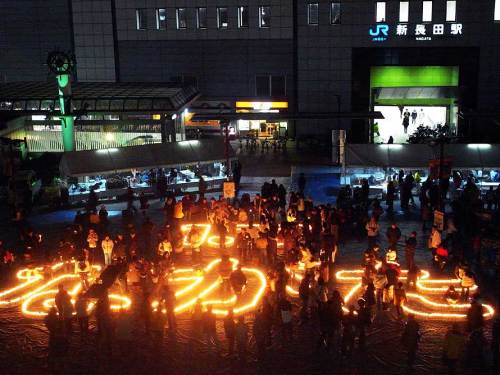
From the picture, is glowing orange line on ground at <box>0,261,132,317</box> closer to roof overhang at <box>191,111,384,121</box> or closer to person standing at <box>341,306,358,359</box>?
person standing at <box>341,306,358,359</box>

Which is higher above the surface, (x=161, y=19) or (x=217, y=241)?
(x=161, y=19)

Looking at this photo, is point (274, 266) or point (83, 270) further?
point (83, 270)

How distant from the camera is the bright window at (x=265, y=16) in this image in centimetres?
4712

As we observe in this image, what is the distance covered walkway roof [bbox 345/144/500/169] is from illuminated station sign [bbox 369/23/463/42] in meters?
14.5

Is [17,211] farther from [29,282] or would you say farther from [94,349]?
[94,349]

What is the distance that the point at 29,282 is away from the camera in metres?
21.7

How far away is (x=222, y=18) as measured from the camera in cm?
4797

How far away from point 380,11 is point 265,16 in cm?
809

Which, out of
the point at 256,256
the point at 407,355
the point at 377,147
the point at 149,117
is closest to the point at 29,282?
the point at 256,256

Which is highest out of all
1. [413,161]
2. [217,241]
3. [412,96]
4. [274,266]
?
[412,96]

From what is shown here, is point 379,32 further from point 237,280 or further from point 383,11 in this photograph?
point 237,280

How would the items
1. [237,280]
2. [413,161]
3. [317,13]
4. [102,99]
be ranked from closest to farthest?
[237,280] → [413,161] → [102,99] → [317,13]

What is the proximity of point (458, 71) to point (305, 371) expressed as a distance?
118ft

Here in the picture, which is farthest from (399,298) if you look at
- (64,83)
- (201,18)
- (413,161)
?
(201,18)
